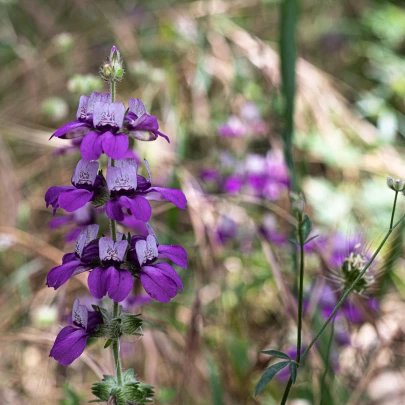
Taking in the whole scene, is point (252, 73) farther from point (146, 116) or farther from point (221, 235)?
point (146, 116)

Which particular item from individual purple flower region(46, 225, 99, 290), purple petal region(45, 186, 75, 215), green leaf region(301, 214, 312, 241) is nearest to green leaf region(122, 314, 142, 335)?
individual purple flower region(46, 225, 99, 290)

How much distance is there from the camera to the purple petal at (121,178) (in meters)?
0.89

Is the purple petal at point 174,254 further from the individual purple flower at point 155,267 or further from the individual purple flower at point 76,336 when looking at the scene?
the individual purple flower at point 76,336

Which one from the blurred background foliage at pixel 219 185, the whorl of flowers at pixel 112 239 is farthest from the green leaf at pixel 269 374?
the blurred background foliage at pixel 219 185

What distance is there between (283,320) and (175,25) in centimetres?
174

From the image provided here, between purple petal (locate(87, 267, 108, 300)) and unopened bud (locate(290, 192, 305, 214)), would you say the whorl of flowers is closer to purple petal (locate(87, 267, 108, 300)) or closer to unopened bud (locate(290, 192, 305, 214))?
purple petal (locate(87, 267, 108, 300))

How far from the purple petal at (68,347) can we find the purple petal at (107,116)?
320 millimetres

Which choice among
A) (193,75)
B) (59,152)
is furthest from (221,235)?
(193,75)

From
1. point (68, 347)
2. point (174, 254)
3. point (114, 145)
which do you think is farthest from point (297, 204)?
point (68, 347)

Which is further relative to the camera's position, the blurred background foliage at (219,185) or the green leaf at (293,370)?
the blurred background foliage at (219,185)

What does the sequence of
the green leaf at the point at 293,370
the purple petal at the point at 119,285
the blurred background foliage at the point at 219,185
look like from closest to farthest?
the purple petal at the point at 119,285 < the green leaf at the point at 293,370 < the blurred background foliage at the point at 219,185

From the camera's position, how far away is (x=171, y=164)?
215cm

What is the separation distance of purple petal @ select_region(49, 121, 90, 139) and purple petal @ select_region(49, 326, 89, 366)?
306 mm

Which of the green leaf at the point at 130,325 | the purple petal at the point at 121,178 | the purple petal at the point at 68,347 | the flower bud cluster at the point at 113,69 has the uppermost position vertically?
the flower bud cluster at the point at 113,69
